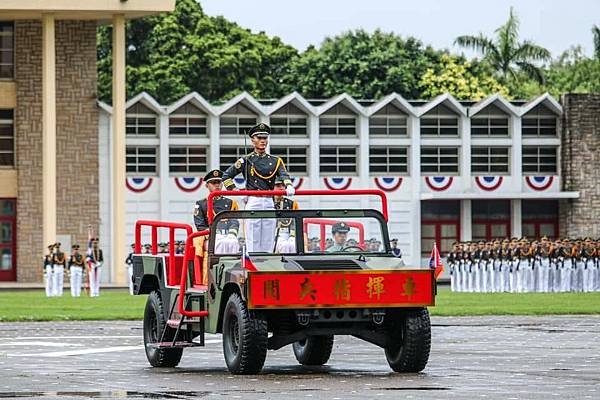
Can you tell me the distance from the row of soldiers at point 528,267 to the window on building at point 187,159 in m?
13.2

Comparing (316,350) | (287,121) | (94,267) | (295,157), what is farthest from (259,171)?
(295,157)

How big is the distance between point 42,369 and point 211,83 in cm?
7033

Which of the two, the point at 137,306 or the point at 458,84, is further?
the point at 458,84

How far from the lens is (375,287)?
685 inches

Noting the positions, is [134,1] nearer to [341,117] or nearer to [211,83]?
[341,117]

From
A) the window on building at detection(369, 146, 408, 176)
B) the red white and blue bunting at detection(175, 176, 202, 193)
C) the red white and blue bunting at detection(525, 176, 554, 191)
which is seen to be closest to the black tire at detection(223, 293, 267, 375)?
the red white and blue bunting at detection(175, 176, 202, 193)

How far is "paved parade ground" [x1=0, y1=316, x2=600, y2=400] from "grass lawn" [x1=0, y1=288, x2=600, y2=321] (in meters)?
8.28

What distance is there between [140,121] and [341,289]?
53560mm

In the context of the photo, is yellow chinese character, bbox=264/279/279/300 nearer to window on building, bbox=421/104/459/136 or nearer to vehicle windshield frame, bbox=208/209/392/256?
vehicle windshield frame, bbox=208/209/392/256

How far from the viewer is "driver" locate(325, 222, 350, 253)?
18609mm

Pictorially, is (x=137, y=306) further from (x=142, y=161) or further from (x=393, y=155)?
(x=393, y=155)

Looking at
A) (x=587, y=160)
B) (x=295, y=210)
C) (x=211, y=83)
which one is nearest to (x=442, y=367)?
(x=295, y=210)

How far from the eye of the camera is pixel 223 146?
70688mm

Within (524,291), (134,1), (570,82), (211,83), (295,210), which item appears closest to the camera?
(295,210)
